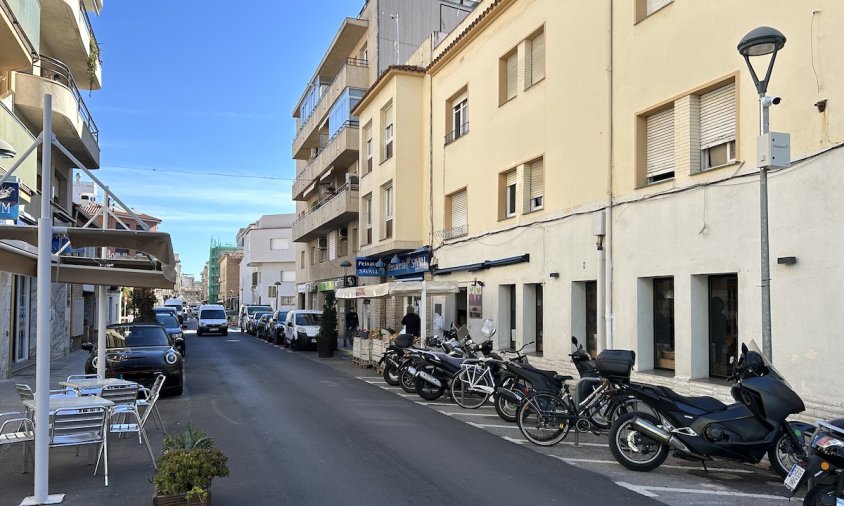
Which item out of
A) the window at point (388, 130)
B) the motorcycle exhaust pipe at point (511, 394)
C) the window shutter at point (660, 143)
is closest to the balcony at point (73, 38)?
the window at point (388, 130)

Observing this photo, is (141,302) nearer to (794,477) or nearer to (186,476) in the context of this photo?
(186,476)

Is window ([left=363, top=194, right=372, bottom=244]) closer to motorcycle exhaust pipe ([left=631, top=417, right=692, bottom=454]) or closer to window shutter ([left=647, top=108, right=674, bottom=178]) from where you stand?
window shutter ([left=647, top=108, right=674, bottom=178])

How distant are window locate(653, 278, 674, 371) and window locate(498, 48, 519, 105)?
7.32 meters

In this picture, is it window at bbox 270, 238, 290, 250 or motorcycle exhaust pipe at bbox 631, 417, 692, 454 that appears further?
window at bbox 270, 238, 290, 250

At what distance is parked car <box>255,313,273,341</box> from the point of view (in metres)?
35.9

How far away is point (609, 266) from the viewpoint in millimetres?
12461

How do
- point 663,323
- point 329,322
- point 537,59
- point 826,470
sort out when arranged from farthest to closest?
point 329,322
point 537,59
point 663,323
point 826,470

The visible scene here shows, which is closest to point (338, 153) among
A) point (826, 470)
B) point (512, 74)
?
point (512, 74)

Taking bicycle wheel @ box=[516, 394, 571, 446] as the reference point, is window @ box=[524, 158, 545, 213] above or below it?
above

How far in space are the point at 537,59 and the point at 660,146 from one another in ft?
A: 17.1

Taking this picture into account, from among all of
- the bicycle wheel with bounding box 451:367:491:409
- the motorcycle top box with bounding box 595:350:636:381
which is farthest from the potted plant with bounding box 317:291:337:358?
the motorcycle top box with bounding box 595:350:636:381

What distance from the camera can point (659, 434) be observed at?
7355 mm

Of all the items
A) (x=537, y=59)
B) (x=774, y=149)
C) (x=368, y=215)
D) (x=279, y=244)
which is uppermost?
(x=537, y=59)

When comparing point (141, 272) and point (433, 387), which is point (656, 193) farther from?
point (141, 272)
